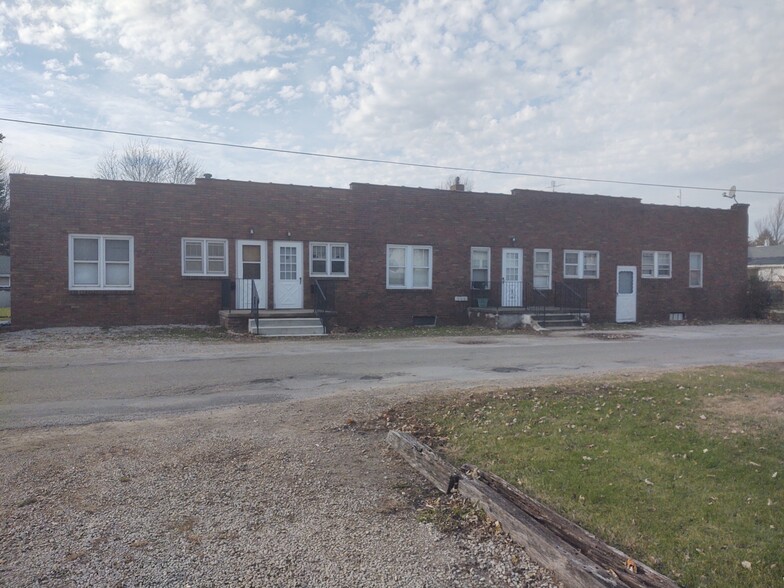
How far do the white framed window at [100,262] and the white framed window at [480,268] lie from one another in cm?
1158

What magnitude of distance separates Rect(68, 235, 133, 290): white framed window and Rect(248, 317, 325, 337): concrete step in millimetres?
4219

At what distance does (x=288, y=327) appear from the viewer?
18766 mm

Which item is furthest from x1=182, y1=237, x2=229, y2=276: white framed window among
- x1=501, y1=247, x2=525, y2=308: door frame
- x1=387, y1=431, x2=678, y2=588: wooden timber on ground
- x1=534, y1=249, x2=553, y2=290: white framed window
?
x1=387, y1=431, x2=678, y2=588: wooden timber on ground

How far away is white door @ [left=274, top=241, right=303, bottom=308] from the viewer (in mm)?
20875

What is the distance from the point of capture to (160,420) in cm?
748

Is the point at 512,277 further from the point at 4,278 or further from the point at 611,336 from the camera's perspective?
the point at 4,278

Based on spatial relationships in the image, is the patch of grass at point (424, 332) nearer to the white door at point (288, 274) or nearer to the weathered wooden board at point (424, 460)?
the white door at point (288, 274)

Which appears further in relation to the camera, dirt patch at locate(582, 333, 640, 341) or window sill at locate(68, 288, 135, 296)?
window sill at locate(68, 288, 135, 296)

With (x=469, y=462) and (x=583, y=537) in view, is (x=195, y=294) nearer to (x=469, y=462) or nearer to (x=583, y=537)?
(x=469, y=462)

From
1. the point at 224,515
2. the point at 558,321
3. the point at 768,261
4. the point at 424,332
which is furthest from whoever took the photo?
the point at 768,261

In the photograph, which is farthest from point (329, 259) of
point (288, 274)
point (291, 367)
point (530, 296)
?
point (291, 367)

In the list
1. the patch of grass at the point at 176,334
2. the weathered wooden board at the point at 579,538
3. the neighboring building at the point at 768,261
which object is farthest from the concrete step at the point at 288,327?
the neighboring building at the point at 768,261

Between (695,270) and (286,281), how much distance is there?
→ 17.9 metres

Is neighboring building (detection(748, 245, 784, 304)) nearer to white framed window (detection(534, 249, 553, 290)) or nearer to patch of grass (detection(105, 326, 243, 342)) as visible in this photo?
white framed window (detection(534, 249, 553, 290))
